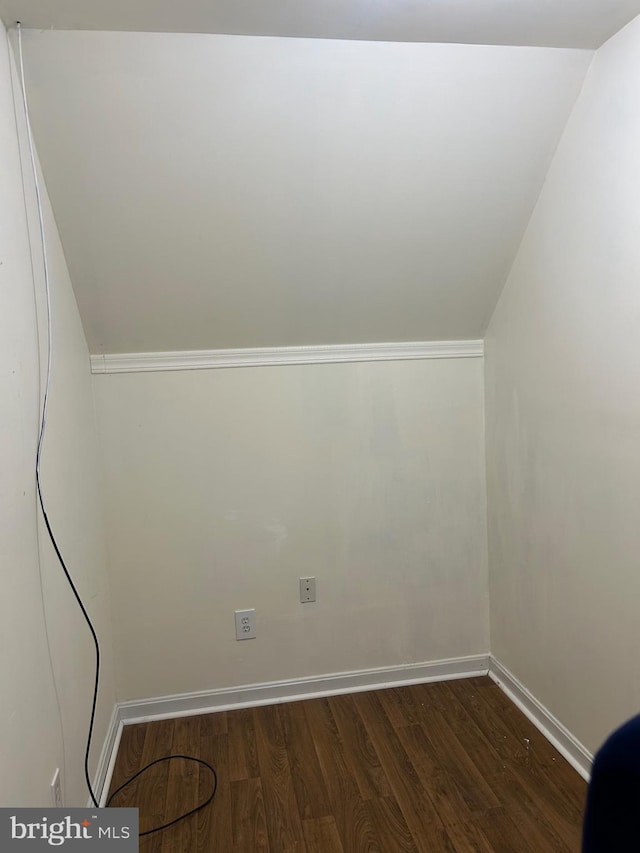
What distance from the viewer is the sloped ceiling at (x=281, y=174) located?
1.48 m

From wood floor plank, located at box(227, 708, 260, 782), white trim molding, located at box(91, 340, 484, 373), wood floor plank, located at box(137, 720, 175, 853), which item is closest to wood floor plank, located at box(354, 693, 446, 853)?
wood floor plank, located at box(227, 708, 260, 782)

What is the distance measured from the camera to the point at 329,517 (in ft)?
7.54

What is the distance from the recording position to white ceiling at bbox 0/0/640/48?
1.31 meters

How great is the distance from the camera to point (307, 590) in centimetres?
230

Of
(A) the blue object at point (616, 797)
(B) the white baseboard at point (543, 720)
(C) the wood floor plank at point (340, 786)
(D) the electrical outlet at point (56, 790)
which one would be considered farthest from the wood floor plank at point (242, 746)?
(A) the blue object at point (616, 797)

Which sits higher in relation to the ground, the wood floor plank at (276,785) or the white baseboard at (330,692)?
the white baseboard at (330,692)

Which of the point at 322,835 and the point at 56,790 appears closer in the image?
the point at 56,790

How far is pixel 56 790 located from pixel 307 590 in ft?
3.72

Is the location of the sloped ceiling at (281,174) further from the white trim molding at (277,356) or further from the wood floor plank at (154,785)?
the wood floor plank at (154,785)

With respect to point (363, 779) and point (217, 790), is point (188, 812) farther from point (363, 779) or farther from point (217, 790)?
point (363, 779)

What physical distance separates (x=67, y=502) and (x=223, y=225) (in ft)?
3.13

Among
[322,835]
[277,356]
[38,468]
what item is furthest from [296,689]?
[38,468]

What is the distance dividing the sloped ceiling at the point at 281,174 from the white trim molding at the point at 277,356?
0.04 m

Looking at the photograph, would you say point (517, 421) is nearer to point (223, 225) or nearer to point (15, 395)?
point (223, 225)
